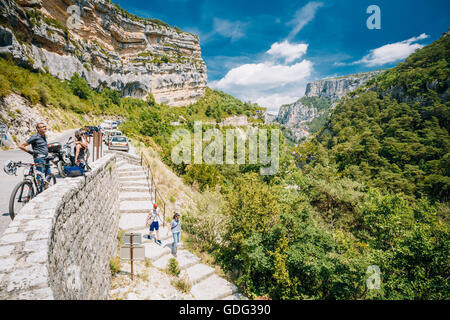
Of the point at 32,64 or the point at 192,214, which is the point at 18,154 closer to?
the point at 192,214

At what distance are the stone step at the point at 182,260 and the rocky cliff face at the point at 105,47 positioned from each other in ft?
85.8

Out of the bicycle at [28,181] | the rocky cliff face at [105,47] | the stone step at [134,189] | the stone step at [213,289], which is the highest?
the rocky cliff face at [105,47]

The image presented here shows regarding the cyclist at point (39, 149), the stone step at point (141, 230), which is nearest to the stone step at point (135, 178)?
the stone step at point (141, 230)

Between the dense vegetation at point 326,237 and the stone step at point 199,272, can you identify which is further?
the dense vegetation at point 326,237

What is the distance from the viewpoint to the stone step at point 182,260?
7196 millimetres

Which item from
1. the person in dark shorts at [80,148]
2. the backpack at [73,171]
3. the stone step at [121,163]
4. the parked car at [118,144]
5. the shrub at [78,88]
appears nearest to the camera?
the backpack at [73,171]

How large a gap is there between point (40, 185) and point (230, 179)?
23077 millimetres

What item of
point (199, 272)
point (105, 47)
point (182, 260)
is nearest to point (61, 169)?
point (182, 260)

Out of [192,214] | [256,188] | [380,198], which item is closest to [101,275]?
[192,214]

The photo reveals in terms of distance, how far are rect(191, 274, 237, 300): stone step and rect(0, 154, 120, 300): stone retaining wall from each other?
10.1 ft

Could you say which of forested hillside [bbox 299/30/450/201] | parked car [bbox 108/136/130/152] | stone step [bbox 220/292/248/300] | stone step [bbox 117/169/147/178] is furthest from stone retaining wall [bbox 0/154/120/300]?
forested hillside [bbox 299/30/450/201]

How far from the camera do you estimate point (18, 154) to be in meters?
9.13

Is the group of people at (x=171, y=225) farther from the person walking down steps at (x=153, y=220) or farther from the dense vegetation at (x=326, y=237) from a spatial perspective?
the dense vegetation at (x=326, y=237)

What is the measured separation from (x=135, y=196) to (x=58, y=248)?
842 cm
